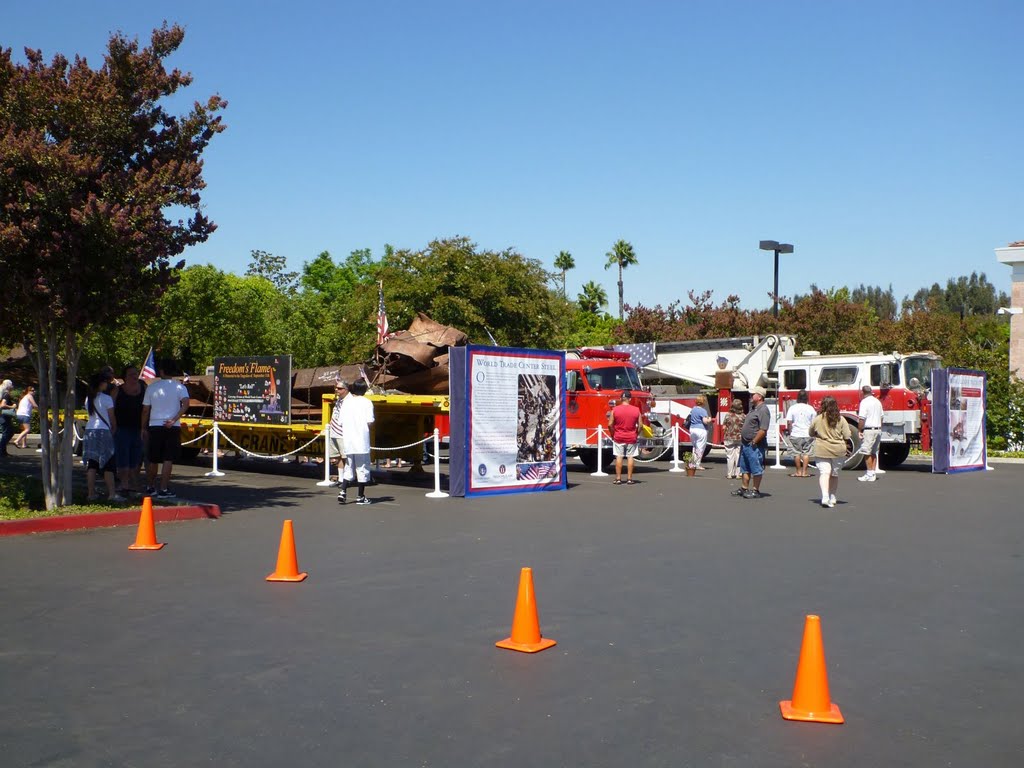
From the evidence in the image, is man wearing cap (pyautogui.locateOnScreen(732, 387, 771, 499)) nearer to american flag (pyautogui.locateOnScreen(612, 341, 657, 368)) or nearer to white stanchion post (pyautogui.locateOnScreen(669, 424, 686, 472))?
white stanchion post (pyautogui.locateOnScreen(669, 424, 686, 472))

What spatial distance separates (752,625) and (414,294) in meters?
33.4

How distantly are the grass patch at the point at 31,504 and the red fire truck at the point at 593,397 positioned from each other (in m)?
10.6

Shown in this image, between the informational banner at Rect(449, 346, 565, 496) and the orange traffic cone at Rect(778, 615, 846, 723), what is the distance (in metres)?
11.5

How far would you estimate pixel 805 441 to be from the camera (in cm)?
2223

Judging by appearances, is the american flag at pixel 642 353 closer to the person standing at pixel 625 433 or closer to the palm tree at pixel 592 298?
the person standing at pixel 625 433

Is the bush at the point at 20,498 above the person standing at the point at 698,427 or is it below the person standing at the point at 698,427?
below

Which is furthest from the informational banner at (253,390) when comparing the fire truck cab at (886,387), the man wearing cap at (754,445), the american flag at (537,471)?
the fire truck cab at (886,387)

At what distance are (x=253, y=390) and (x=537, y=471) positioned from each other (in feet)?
20.2

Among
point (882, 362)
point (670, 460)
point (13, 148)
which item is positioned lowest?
point (670, 460)

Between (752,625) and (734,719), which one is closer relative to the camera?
(734,719)

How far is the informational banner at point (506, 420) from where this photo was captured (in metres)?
16.6

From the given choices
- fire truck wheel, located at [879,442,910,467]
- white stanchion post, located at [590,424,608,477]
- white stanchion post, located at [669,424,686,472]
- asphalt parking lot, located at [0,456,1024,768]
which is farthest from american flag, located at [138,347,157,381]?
fire truck wheel, located at [879,442,910,467]

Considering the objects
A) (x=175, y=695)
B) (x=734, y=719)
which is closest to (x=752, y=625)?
(x=734, y=719)

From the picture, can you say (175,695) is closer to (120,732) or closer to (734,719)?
(120,732)
